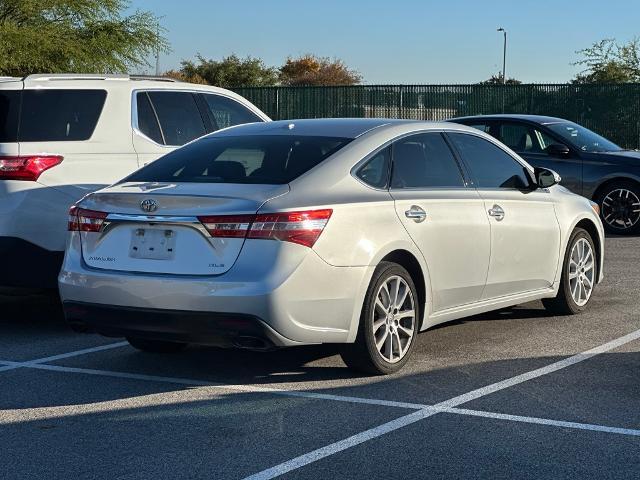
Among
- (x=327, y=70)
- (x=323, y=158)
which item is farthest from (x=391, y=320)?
Result: (x=327, y=70)

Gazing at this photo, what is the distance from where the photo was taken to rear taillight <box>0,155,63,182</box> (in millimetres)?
8305

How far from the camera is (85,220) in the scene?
6.93 m

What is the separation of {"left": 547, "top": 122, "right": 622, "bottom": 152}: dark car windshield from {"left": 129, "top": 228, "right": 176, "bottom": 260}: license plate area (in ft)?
33.7

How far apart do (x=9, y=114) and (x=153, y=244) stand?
260cm

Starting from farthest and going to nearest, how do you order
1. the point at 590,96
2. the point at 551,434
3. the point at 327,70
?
1. the point at 327,70
2. the point at 590,96
3. the point at 551,434

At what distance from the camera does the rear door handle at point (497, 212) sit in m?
8.06

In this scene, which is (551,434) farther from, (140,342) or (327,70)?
(327,70)

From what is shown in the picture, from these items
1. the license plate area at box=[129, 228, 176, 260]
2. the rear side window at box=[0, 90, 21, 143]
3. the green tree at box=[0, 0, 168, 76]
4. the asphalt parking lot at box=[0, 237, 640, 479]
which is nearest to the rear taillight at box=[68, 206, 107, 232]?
the license plate area at box=[129, 228, 176, 260]

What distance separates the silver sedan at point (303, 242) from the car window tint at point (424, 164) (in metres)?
0.01

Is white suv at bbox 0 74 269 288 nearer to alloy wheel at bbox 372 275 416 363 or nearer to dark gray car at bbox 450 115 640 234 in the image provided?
alloy wheel at bbox 372 275 416 363

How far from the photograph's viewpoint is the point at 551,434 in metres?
5.67

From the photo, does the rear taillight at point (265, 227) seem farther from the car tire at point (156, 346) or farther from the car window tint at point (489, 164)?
the car window tint at point (489, 164)

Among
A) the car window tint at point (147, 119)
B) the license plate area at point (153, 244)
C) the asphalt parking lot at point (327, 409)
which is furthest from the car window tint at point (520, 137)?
the license plate area at point (153, 244)

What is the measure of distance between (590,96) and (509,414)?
1092 inches
